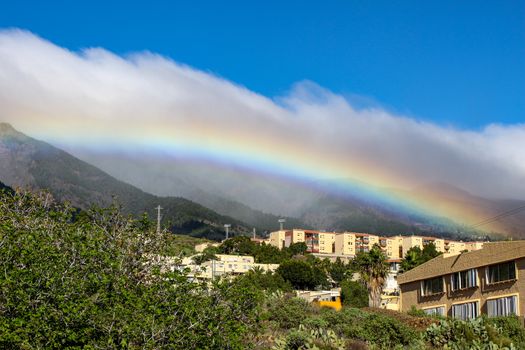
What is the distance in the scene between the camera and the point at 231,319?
20766 mm

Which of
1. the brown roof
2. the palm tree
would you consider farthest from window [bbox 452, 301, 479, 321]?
the palm tree

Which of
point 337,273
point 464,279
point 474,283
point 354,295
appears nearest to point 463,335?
point 474,283

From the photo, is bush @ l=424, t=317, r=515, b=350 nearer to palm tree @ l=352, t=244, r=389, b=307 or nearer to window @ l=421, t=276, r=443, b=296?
window @ l=421, t=276, r=443, b=296

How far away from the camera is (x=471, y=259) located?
5316 cm

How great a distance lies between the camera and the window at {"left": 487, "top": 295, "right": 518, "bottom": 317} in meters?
47.8

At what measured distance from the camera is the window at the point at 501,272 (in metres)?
48.4

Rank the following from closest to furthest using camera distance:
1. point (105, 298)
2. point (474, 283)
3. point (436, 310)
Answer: point (105, 298), point (474, 283), point (436, 310)

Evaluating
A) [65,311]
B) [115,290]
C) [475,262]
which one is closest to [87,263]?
[115,290]

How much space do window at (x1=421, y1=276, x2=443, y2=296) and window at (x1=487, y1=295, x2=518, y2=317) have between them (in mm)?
7501

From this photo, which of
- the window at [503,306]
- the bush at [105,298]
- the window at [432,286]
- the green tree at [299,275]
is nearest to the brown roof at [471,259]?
the window at [432,286]

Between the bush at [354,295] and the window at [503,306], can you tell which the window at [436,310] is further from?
the bush at [354,295]

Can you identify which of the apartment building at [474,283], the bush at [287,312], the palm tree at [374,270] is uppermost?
the palm tree at [374,270]

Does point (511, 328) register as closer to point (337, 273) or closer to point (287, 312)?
point (287, 312)

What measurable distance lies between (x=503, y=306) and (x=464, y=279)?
5.40m
